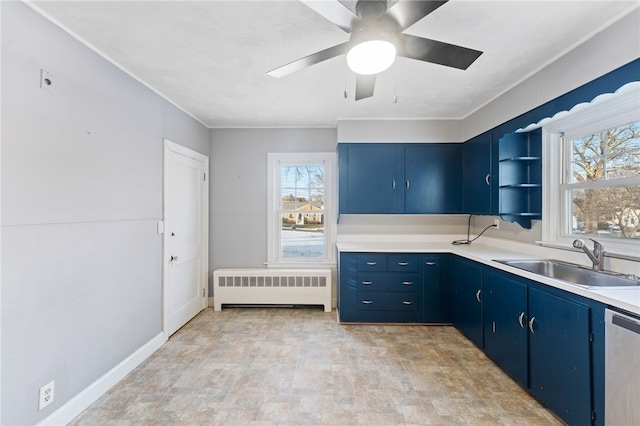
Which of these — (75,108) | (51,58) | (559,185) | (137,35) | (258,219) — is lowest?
(258,219)

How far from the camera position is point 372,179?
3648 mm

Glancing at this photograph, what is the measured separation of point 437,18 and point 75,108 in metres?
2.36

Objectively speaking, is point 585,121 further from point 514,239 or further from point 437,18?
point 437,18

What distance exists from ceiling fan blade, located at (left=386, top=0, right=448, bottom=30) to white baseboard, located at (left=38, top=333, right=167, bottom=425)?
9.59ft

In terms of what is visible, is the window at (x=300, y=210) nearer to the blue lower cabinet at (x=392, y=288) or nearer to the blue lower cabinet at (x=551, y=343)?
the blue lower cabinet at (x=392, y=288)

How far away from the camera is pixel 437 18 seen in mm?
1741

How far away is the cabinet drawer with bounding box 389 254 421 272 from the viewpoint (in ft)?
10.7

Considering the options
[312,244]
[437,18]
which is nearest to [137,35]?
[437,18]

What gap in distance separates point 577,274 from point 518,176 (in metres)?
1.11

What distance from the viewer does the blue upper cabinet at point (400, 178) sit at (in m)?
3.65

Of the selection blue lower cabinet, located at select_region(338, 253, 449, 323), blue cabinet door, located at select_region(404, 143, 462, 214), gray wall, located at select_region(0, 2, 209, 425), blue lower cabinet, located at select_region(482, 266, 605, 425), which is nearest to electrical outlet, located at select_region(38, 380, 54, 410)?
gray wall, located at select_region(0, 2, 209, 425)

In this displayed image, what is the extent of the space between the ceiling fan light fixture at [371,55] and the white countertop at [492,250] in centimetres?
164

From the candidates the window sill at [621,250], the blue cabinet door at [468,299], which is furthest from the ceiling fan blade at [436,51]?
the blue cabinet door at [468,299]

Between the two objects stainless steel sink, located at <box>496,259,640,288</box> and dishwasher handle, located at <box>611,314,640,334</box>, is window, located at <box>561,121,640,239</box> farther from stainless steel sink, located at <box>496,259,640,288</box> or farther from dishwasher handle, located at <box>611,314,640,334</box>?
dishwasher handle, located at <box>611,314,640,334</box>
